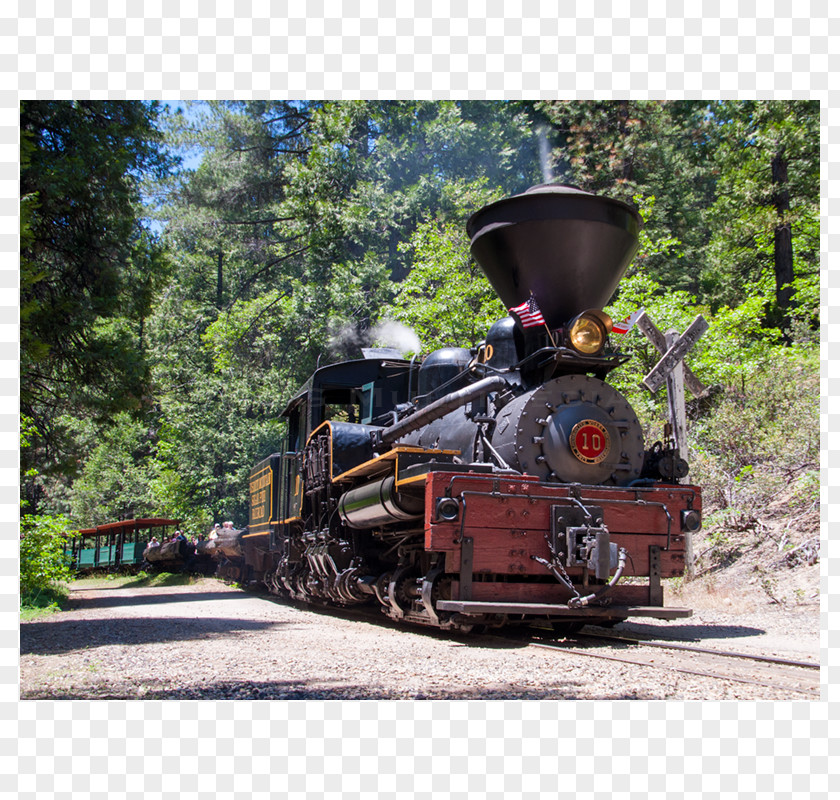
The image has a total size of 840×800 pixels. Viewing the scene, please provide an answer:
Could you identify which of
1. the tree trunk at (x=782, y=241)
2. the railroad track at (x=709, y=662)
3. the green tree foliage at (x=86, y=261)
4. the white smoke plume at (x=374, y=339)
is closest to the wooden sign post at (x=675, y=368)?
the railroad track at (x=709, y=662)

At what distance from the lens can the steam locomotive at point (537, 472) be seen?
5.71m

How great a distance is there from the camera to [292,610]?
10570mm

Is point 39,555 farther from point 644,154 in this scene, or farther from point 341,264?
point 644,154

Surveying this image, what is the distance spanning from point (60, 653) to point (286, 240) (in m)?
16.9

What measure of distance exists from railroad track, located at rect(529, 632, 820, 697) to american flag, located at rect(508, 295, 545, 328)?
271 centimetres

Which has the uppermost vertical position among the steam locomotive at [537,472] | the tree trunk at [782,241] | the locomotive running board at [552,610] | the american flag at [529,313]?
the tree trunk at [782,241]

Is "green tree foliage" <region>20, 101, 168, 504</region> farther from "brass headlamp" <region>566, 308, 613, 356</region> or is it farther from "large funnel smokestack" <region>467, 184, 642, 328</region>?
"brass headlamp" <region>566, 308, 613, 356</region>

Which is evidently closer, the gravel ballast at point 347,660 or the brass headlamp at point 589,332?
the gravel ballast at point 347,660

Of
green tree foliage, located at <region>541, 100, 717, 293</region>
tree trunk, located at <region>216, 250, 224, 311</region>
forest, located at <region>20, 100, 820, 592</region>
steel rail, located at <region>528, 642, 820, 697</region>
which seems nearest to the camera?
steel rail, located at <region>528, 642, 820, 697</region>

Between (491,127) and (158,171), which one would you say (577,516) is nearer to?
(158,171)

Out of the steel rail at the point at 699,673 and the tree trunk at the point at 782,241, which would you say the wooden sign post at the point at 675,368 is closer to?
the steel rail at the point at 699,673

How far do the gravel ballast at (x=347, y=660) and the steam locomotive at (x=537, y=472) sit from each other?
53cm

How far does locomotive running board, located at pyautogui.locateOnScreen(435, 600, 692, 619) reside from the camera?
216 inches

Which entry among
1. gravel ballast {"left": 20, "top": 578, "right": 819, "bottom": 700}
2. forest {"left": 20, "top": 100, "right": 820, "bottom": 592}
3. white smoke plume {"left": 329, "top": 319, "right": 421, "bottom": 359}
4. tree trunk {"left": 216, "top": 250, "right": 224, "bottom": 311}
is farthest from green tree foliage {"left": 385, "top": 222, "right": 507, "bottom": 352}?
tree trunk {"left": 216, "top": 250, "right": 224, "bottom": 311}
